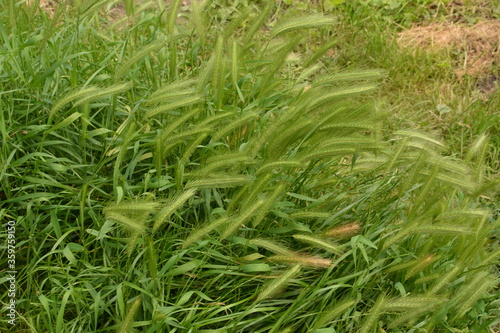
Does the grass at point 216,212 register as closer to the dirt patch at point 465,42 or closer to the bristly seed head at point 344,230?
the bristly seed head at point 344,230

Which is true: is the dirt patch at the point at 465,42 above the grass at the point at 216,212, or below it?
below

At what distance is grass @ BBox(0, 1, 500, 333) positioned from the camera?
217cm

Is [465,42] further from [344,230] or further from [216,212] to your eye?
[216,212]

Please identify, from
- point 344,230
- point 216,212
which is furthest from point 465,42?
point 216,212

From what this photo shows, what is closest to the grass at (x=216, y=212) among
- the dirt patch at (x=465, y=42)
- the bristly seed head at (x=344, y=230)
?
the bristly seed head at (x=344, y=230)

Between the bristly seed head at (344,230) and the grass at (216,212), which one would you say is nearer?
the grass at (216,212)

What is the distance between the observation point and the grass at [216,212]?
85.6 inches

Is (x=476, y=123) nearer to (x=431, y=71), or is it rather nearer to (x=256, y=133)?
(x=431, y=71)

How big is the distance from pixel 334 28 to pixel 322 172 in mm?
1918

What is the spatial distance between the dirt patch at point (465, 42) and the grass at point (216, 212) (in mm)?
1732

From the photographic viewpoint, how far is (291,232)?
246 centimetres

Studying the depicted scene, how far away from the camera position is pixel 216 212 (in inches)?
92.1

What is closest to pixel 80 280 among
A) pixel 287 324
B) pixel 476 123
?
pixel 287 324

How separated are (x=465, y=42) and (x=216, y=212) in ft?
9.13
